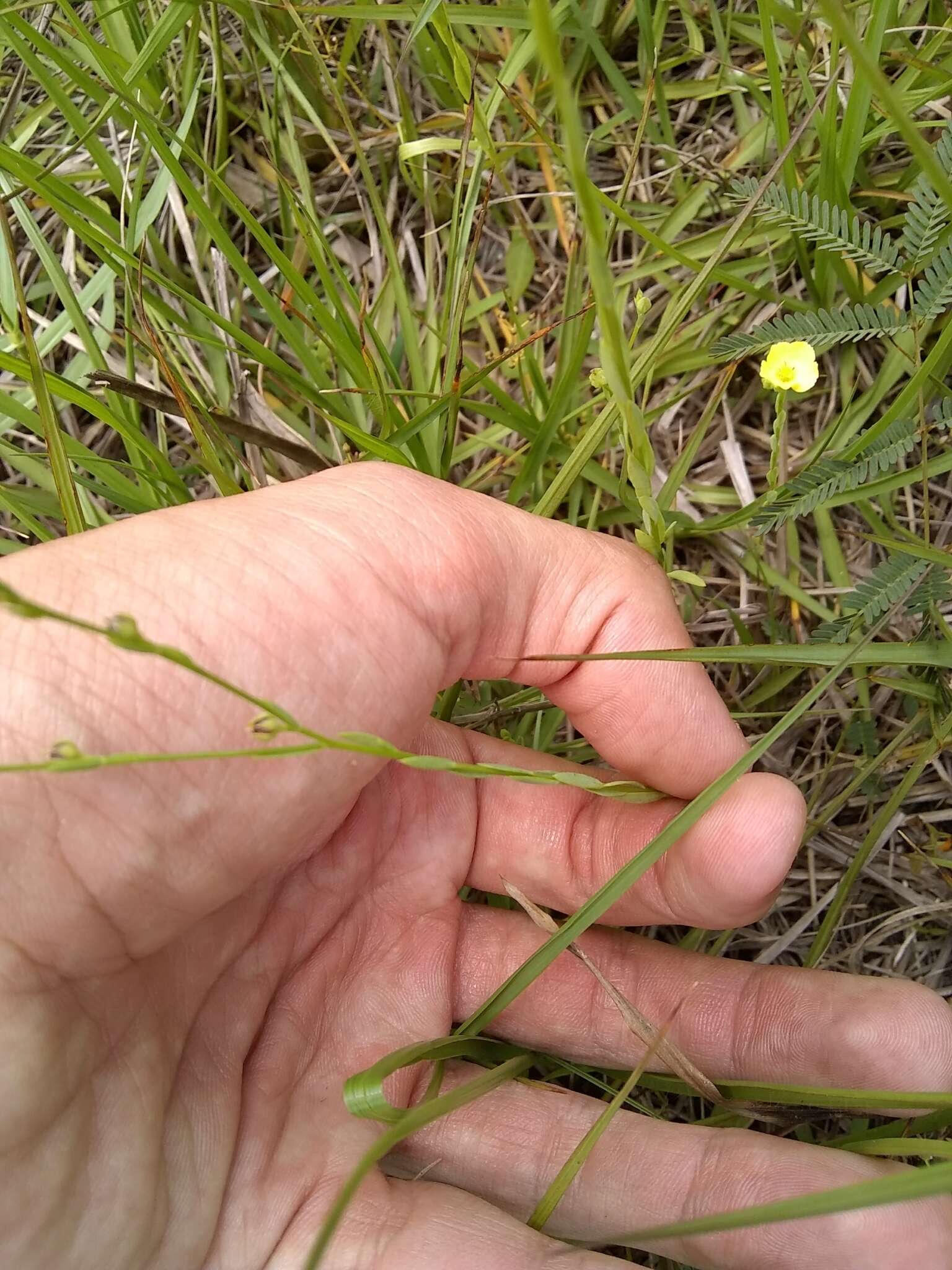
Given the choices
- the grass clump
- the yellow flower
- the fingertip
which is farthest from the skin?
the yellow flower

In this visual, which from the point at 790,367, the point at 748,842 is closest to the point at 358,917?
the point at 748,842

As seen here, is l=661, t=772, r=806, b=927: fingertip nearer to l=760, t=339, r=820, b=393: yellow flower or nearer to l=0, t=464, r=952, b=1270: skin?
l=0, t=464, r=952, b=1270: skin

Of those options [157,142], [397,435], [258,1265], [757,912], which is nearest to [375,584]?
[397,435]

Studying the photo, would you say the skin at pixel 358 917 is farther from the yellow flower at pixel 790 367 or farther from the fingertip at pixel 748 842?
the yellow flower at pixel 790 367

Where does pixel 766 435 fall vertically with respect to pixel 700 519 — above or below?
above

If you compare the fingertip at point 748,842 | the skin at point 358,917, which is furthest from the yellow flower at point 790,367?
the fingertip at point 748,842

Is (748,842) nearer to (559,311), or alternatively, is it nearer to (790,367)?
(790,367)

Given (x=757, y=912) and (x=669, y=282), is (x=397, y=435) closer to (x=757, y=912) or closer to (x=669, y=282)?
(x=669, y=282)
